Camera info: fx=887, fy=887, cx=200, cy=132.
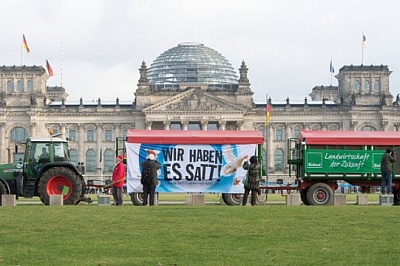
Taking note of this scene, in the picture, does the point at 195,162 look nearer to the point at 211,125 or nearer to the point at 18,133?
the point at 211,125

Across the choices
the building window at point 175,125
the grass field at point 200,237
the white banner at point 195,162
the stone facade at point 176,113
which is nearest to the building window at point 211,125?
the stone facade at point 176,113

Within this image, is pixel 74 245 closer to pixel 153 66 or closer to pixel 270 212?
pixel 270 212

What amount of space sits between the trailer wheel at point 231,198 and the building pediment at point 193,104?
8502 centimetres

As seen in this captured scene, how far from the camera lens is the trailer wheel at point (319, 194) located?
36.8 metres

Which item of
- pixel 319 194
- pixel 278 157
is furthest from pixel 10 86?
pixel 319 194

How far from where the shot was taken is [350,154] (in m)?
39.1

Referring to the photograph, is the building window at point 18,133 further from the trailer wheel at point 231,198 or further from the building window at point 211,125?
the trailer wheel at point 231,198

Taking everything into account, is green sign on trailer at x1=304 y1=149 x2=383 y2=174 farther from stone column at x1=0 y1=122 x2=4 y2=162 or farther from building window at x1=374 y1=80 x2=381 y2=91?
building window at x1=374 y1=80 x2=381 y2=91

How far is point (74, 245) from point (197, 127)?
11107 centimetres

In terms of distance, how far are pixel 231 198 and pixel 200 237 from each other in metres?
21.7

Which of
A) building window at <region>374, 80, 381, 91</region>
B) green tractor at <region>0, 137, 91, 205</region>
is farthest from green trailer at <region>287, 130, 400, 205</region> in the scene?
building window at <region>374, 80, 381, 91</region>

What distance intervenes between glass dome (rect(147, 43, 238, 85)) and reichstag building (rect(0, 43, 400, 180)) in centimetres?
915

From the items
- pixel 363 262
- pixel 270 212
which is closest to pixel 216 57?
pixel 270 212

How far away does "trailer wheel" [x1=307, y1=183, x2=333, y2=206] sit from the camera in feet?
121
